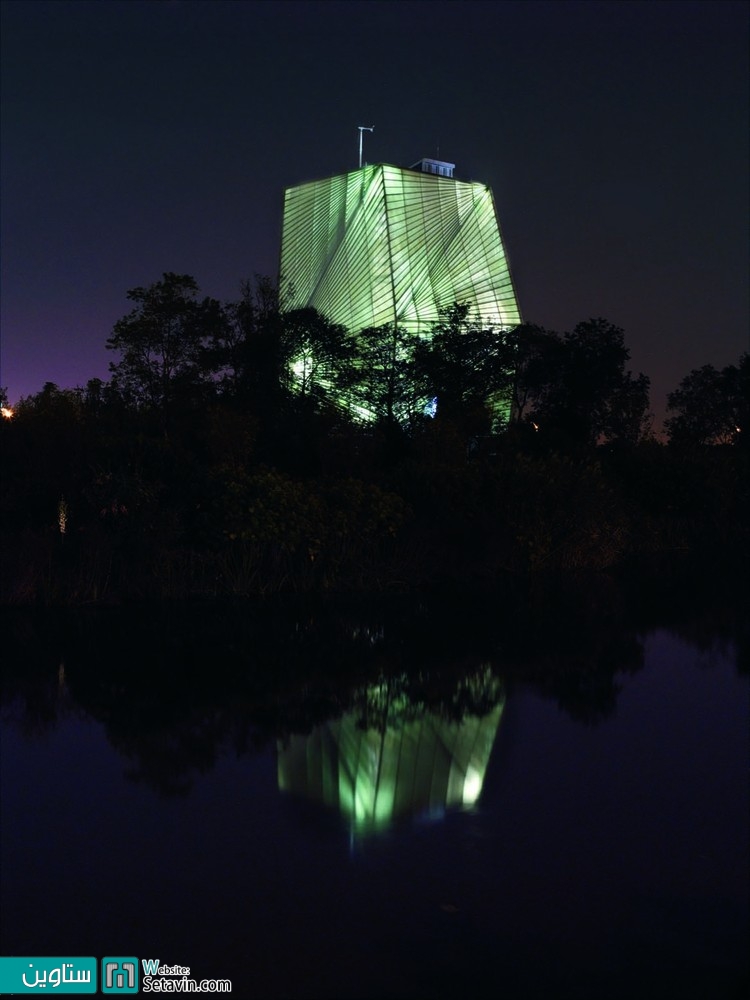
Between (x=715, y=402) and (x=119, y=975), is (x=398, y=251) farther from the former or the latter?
(x=119, y=975)

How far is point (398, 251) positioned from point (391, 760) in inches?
1144

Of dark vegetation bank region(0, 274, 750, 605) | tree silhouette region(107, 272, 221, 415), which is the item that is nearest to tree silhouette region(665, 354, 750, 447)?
dark vegetation bank region(0, 274, 750, 605)

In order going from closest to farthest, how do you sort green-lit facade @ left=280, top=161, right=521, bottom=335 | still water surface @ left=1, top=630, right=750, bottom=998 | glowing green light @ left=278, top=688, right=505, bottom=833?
still water surface @ left=1, top=630, right=750, bottom=998 → glowing green light @ left=278, top=688, right=505, bottom=833 → green-lit facade @ left=280, top=161, right=521, bottom=335

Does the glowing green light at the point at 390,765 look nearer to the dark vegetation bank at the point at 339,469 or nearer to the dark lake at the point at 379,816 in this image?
the dark lake at the point at 379,816

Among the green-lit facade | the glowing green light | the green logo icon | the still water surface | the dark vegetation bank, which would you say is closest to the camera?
the green logo icon

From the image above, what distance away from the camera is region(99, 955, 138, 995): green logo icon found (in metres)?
3.64

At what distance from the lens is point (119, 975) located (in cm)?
370

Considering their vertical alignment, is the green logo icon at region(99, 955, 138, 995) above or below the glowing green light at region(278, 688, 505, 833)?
below

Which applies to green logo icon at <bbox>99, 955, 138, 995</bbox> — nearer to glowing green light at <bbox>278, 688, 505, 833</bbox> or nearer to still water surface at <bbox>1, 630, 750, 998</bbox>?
still water surface at <bbox>1, 630, 750, 998</bbox>

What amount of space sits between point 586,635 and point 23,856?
8.01m

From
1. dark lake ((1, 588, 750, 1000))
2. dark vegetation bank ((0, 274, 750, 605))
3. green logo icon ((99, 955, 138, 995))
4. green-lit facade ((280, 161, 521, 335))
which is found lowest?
green logo icon ((99, 955, 138, 995))

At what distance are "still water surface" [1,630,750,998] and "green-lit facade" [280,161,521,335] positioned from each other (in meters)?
25.6

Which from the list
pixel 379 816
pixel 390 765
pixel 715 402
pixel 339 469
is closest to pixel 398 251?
pixel 715 402

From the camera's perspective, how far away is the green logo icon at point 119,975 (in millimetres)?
3639
